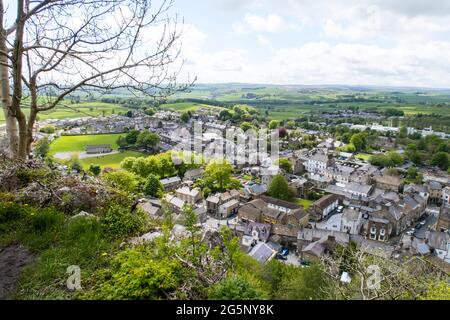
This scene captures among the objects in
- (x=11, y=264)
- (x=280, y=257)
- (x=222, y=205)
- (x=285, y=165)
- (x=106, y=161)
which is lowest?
(x=280, y=257)

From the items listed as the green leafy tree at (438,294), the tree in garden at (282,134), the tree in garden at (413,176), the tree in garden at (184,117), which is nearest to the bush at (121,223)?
the green leafy tree at (438,294)

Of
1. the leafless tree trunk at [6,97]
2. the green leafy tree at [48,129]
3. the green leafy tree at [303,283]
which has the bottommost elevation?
the green leafy tree at [303,283]

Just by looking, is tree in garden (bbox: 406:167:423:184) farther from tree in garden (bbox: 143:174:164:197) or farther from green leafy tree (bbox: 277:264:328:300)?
green leafy tree (bbox: 277:264:328:300)

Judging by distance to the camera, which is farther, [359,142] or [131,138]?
[359,142]

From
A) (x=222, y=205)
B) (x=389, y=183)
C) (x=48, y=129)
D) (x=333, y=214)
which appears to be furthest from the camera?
(x=48, y=129)

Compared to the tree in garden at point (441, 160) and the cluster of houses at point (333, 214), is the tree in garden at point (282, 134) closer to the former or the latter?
the cluster of houses at point (333, 214)

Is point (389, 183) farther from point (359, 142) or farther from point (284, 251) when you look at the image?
point (359, 142)

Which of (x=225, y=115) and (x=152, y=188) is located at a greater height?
(x=225, y=115)

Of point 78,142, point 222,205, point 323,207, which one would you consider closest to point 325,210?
point 323,207
